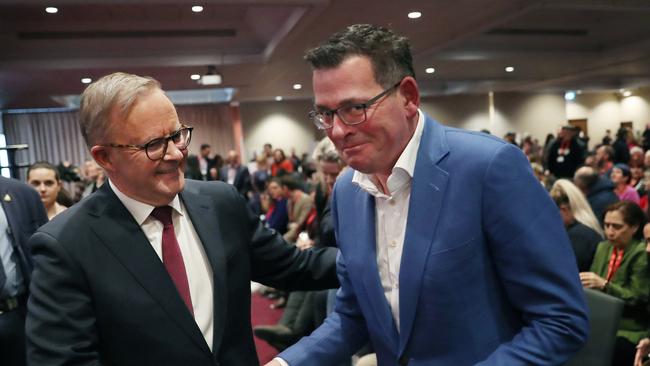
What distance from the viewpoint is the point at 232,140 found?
15.4 m

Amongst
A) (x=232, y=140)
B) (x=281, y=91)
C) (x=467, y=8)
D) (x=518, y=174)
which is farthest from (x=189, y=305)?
(x=232, y=140)

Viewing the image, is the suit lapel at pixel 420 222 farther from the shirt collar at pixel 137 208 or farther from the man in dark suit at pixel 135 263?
the shirt collar at pixel 137 208

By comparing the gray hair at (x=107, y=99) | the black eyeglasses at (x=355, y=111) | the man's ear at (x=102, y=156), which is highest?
the gray hair at (x=107, y=99)

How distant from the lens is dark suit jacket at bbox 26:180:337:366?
1.10 m

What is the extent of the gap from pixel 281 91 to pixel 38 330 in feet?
40.7

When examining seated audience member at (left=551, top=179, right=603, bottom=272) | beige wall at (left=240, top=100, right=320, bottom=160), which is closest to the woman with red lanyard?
seated audience member at (left=551, top=179, right=603, bottom=272)

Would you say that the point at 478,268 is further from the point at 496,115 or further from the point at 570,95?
the point at 570,95

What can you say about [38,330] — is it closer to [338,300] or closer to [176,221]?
[176,221]

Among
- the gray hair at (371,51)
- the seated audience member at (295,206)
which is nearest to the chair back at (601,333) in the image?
the gray hair at (371,51)

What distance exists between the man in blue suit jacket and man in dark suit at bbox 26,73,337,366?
383 mm

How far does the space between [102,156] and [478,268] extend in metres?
0.89

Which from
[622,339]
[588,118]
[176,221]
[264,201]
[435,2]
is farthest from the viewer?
[588,118]

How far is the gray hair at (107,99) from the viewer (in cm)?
114

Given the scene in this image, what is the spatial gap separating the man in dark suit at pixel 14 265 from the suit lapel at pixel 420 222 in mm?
2415
